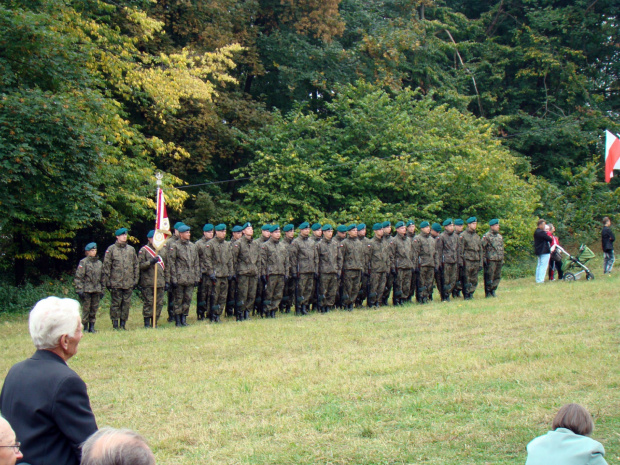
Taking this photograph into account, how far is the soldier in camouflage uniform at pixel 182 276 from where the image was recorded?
49.8 feet

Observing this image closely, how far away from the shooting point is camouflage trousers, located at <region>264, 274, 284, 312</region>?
16.1 metres

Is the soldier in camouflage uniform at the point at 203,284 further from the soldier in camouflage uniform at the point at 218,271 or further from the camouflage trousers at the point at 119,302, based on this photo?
the camouflage trousers at the point at 119,302

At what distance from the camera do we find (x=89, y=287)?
48.5ft

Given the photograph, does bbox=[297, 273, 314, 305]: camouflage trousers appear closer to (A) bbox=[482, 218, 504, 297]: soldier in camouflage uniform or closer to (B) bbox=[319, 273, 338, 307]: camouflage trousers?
(B) bbox=[319, 273, 338, 307]: camouflage trousers

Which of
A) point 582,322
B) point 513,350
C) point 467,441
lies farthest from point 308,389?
point 582,322

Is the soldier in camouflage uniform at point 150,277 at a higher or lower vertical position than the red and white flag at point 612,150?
lower

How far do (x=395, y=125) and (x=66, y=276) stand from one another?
1379cm

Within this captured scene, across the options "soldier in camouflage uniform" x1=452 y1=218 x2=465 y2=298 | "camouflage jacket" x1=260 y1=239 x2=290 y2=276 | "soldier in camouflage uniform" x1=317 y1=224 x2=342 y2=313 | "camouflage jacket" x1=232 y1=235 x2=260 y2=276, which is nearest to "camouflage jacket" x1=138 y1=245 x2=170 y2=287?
"camouflage jacket" x1=232 y1=235 x2=260 y2=276

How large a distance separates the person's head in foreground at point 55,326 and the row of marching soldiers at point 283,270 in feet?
38.4

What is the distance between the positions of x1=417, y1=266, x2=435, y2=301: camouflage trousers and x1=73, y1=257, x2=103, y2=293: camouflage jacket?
8.08 m

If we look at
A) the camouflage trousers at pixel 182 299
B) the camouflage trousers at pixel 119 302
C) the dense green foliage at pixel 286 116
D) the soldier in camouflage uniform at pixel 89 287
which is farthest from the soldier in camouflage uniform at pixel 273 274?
the dense green foliage at pixel 286 116

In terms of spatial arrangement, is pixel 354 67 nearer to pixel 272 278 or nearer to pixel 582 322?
pixel 272 278

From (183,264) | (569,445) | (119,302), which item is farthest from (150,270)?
(569,445)

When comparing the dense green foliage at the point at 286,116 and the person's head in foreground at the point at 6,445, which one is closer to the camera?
the person's head in foreground at the point at 6,445
